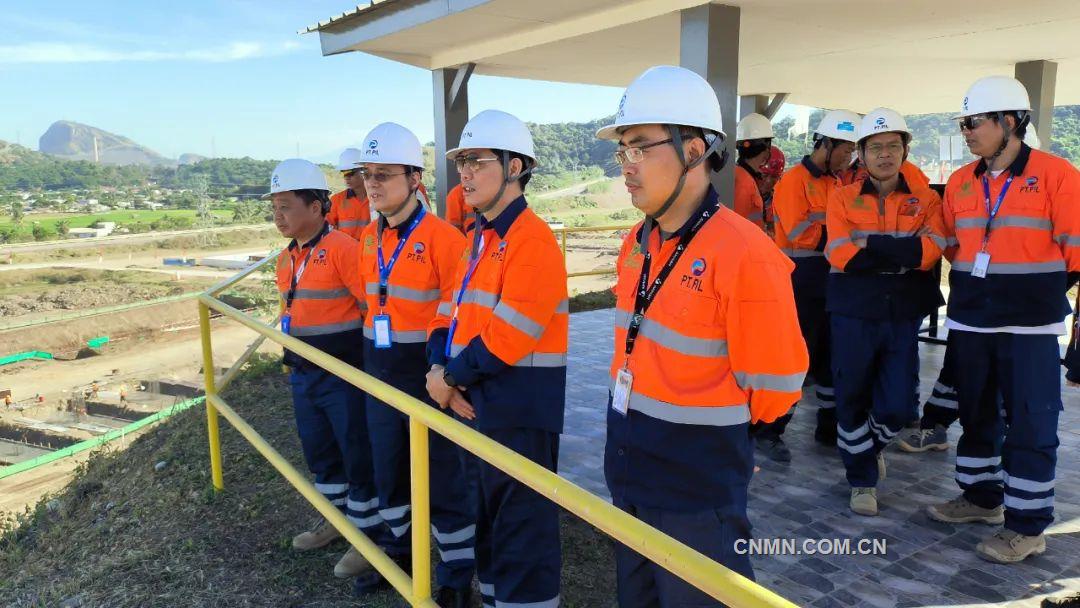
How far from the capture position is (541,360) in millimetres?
2783

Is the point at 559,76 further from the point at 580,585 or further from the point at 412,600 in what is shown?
the point at 412,600

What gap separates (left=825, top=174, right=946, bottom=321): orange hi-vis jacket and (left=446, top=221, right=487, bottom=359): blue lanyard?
2.19 m

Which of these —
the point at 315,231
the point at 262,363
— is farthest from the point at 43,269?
the point at 315,231

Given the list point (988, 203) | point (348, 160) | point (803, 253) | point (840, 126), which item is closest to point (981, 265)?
point (988, 203)

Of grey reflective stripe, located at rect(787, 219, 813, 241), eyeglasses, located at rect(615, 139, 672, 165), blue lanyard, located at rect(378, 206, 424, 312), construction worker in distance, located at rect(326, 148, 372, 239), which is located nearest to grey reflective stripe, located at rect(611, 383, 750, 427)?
eyeglasses, located at rect(615, 139, 672, 165)

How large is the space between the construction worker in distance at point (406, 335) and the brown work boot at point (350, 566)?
1.41 feet

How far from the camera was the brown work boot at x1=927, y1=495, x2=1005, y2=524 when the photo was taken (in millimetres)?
3756

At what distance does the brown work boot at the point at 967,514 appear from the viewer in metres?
3.76

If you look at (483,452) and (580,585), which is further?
(580,585)

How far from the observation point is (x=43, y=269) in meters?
57.2

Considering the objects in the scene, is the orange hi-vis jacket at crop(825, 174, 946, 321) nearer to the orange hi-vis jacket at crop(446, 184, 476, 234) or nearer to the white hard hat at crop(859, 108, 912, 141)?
the white hard hat at crop(859, 108, 912, 141)

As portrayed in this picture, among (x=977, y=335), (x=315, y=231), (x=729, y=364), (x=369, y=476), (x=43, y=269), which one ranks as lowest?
(x=43, y=269)

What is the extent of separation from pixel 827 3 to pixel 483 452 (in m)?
4.63

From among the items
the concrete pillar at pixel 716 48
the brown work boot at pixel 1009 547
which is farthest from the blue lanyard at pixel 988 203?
the concrete pillar at pixel 716 48
